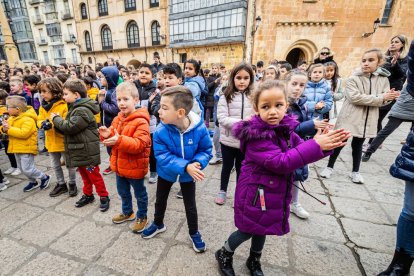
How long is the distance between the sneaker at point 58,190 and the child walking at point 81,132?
0.56 meters

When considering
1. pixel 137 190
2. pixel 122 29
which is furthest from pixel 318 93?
pixel 122 29

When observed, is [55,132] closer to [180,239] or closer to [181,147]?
[181,147]

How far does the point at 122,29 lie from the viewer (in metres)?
24.6

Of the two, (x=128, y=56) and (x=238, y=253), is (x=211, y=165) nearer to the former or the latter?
(x=238, y=253)

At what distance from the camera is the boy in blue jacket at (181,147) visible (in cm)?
181

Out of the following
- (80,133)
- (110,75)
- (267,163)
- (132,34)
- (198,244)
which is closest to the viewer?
(267,163)

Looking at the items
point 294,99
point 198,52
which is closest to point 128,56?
point 198,52

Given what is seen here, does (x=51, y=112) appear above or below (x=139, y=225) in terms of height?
above

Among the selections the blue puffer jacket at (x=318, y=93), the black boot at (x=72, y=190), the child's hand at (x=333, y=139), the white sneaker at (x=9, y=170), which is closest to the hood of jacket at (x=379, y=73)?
the blue puffer jacket at (x=318, y=93)

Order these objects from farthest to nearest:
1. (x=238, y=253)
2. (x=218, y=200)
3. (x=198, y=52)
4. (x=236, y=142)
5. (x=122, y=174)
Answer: (x=198, y=52) < (x=218, y=200) < (x=236, y=142) < (x=122, y=174) < (x=238, y=253)

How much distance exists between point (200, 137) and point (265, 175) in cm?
70

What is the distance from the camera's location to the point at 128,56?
2514 cm

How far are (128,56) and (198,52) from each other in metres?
10.0

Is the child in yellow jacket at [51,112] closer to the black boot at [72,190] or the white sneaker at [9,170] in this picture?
the black boot at [72,190]
